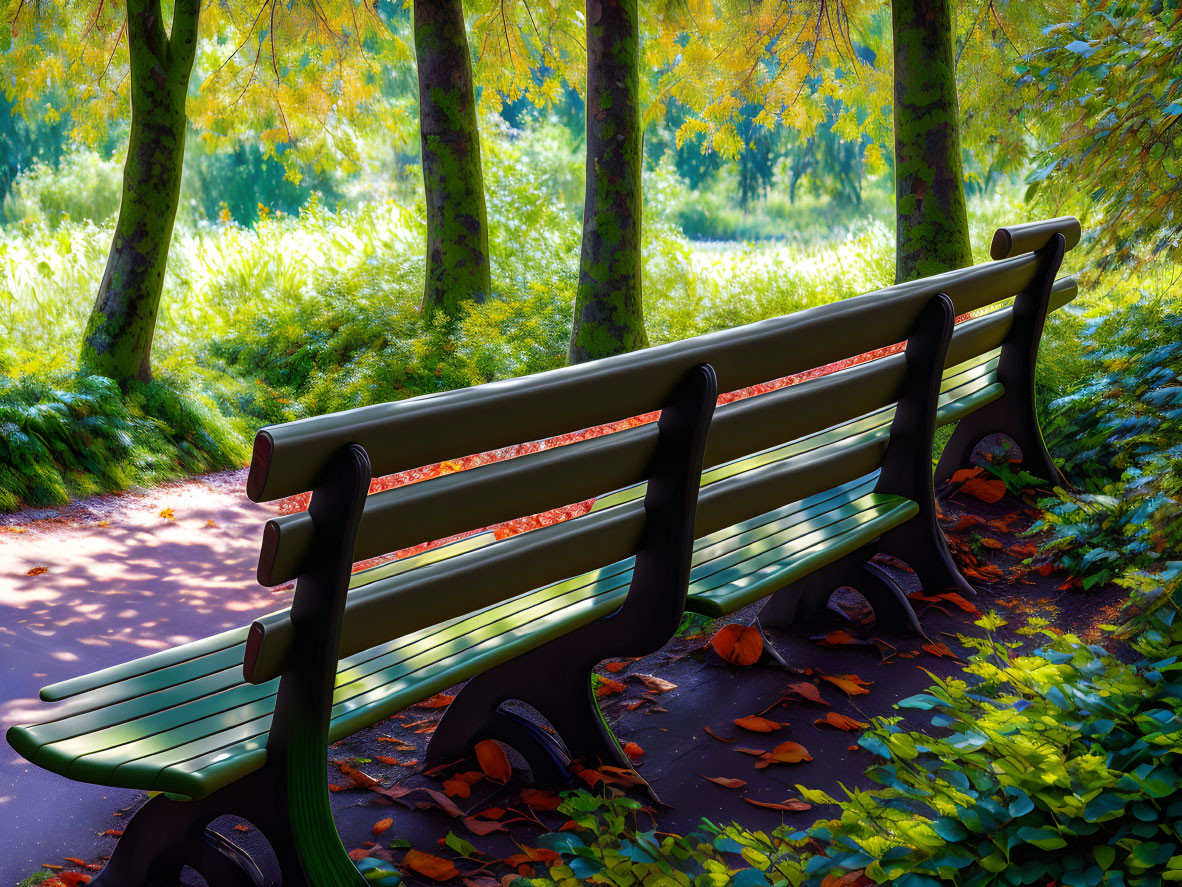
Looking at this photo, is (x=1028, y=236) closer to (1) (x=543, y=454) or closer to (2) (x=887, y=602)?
(2) (x=887, y=602)

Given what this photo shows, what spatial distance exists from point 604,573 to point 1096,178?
12.6 feet

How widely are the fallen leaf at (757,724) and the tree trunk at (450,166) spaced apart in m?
8.28

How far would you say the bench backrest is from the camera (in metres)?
1.69

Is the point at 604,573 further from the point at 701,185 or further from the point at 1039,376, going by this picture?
the point at 701,185

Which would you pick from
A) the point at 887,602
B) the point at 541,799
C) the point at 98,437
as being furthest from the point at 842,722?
the point at 98,437

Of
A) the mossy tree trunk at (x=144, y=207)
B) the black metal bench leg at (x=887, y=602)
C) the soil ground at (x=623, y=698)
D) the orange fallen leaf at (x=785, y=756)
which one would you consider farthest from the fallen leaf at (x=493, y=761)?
the mossy tree trunk at (x=144, y=207)

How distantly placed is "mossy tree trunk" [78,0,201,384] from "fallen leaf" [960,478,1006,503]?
20.6 ft

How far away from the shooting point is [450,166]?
10.6 m

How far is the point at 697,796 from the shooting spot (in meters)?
2.50

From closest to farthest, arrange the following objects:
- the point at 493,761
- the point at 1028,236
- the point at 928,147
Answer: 1. the point at 493,761
2. the point at 1028,236
3. the point at 928,147

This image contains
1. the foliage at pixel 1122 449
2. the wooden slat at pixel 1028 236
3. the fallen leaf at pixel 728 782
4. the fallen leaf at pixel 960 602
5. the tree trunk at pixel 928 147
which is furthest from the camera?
the tree trunk at pixel 928 147

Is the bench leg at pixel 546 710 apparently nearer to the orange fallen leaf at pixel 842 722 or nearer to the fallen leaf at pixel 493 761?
the fallen leaf at pixel 493 761

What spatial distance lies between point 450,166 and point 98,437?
200 inches

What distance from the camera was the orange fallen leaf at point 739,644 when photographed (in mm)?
3137
